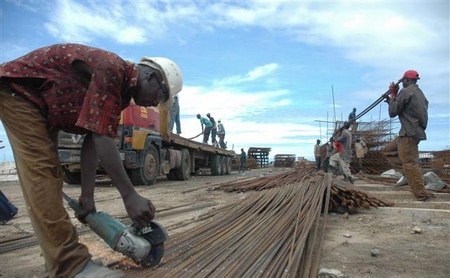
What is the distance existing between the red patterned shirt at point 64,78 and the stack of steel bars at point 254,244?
113 cm

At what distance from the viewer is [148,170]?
1016 cm

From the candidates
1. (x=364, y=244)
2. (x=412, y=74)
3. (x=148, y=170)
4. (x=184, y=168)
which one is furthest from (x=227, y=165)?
(x=364, y=244)

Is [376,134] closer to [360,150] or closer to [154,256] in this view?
[360,150]

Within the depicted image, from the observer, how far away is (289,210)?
400cm

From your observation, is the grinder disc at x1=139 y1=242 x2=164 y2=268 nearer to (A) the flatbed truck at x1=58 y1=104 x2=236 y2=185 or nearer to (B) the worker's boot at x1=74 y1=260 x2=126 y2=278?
(B) the worker's boot at x1=74 y1=260 x2=126 y2=278

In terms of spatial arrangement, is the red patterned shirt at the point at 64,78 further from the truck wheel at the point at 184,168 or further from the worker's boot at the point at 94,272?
the truck wheel at the point at 184,168

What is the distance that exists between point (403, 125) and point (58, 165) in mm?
5298

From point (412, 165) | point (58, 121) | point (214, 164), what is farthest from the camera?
point (214, 164)

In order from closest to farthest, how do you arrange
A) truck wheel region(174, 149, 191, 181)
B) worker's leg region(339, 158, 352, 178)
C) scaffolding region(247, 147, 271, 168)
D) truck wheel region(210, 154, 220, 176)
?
worker's leg region(339, 158, 352, 178)
truck wheel region(174, 149, 191, 181)
truck wheel region(210, 154, 220, 176)
scaffolding region(247, 147, 271, 168)

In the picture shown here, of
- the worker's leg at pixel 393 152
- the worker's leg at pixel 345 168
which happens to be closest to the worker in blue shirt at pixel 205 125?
the worker's leg at pixel 345 168

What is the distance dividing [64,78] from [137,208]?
0.83m

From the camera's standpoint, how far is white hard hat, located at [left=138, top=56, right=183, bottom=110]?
2.36 meters

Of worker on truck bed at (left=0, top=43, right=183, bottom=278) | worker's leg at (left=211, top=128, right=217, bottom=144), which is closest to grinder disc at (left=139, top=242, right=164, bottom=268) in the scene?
worker on truck bed at (left=0, top=43, right=183, bottom=278)

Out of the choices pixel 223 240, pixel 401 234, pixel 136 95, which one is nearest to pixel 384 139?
pixel 401 234
